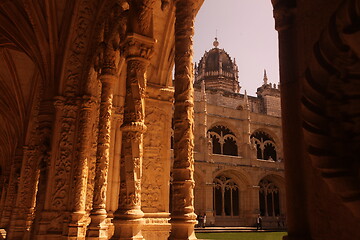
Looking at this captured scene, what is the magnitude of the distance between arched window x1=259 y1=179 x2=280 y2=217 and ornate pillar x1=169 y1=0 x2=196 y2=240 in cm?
2701

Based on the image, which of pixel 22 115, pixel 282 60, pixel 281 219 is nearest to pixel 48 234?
pixel 282 60

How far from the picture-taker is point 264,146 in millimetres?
32000

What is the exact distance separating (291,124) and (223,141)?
27.8 metres

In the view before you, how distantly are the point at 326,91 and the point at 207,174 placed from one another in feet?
83.0

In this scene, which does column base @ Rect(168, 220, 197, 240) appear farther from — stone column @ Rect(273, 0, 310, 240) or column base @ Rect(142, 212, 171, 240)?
column base @ Rect(142, 212, 171, 240)

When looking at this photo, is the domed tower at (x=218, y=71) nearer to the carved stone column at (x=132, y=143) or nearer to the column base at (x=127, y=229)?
the carved stone column at (x=132, y=143)

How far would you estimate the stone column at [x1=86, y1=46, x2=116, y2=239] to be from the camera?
6086mm

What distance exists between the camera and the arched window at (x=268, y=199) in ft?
97.1

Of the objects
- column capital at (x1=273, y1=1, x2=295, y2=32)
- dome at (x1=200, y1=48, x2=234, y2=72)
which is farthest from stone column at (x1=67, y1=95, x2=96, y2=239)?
dome at (x1=200, y1=48, x2=234, y2=72)

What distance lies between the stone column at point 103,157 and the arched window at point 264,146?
26064mm

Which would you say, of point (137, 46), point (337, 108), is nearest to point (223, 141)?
point (137, 46)

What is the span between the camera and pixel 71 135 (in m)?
7.92

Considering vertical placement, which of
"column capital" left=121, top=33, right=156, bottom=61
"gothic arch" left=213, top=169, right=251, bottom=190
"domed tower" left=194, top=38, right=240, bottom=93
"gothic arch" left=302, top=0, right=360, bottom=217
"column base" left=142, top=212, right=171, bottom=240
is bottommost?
"column base" left=142, top=212, right=171, bottom=240

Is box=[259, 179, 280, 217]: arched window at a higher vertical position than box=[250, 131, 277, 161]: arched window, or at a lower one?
lower
